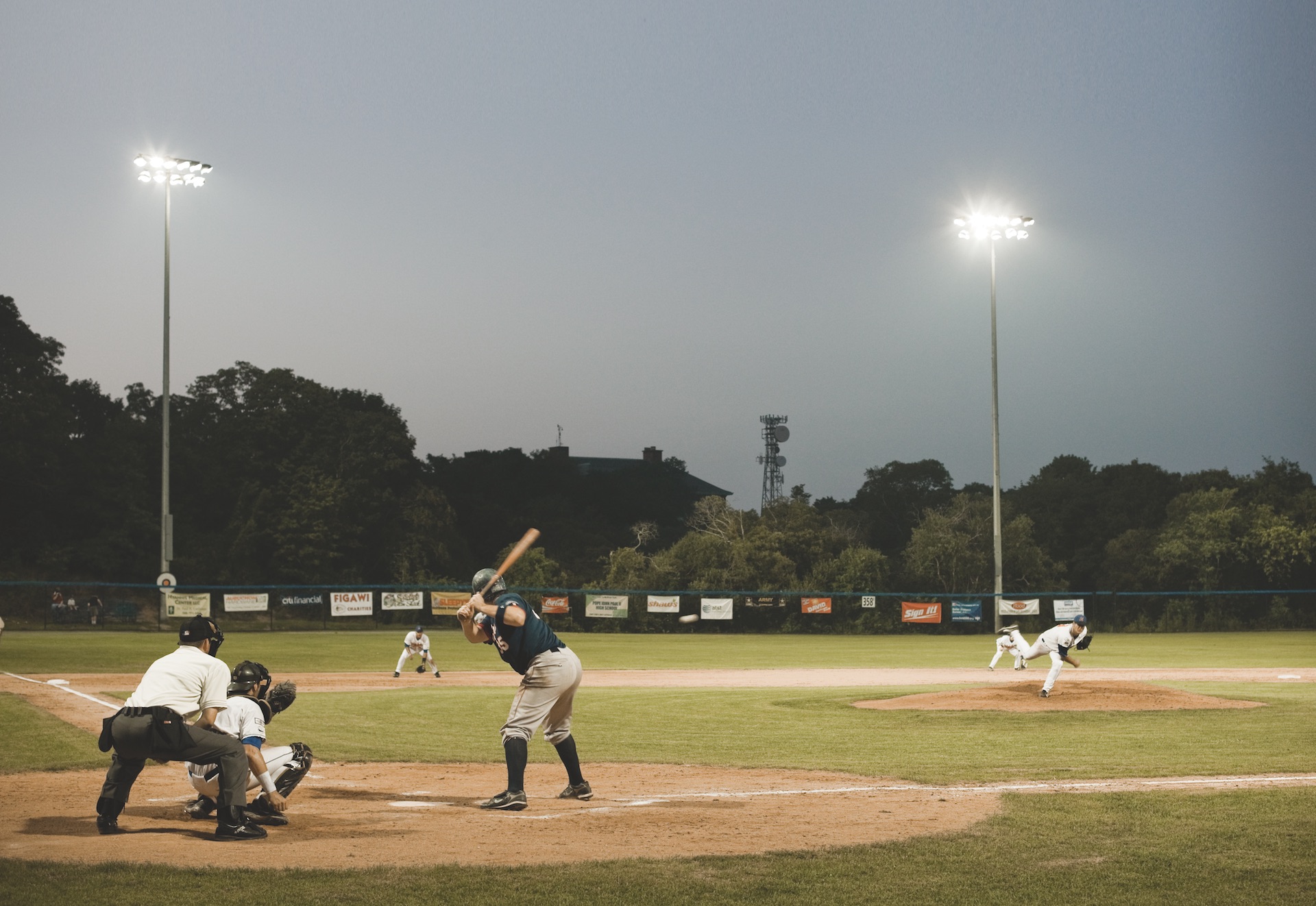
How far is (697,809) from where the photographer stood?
32.0 feet

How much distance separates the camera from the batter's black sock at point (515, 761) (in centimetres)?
934

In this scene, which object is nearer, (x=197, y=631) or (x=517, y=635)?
(x=197, y=631)

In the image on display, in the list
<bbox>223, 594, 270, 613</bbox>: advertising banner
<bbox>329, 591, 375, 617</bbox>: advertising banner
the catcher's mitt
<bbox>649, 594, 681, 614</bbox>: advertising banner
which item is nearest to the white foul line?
the catcher's mitt

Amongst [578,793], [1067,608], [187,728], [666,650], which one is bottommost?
[666,650]

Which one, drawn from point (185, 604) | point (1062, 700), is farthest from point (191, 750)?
point (185, 604)

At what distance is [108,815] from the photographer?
8.43m

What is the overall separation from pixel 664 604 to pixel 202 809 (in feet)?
141

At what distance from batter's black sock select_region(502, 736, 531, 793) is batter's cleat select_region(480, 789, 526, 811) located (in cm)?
3

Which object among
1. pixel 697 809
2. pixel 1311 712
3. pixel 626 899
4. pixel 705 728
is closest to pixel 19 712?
pixel 705 728

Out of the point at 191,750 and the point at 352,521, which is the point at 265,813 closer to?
the point at 191,750

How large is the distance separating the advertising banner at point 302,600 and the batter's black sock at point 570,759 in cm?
3965

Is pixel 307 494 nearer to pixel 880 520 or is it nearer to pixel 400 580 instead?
pixel 400 580

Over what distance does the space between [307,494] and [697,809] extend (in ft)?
192

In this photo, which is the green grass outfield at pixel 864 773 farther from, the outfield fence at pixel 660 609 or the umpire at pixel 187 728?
the outfield fence at pixel 660 609
